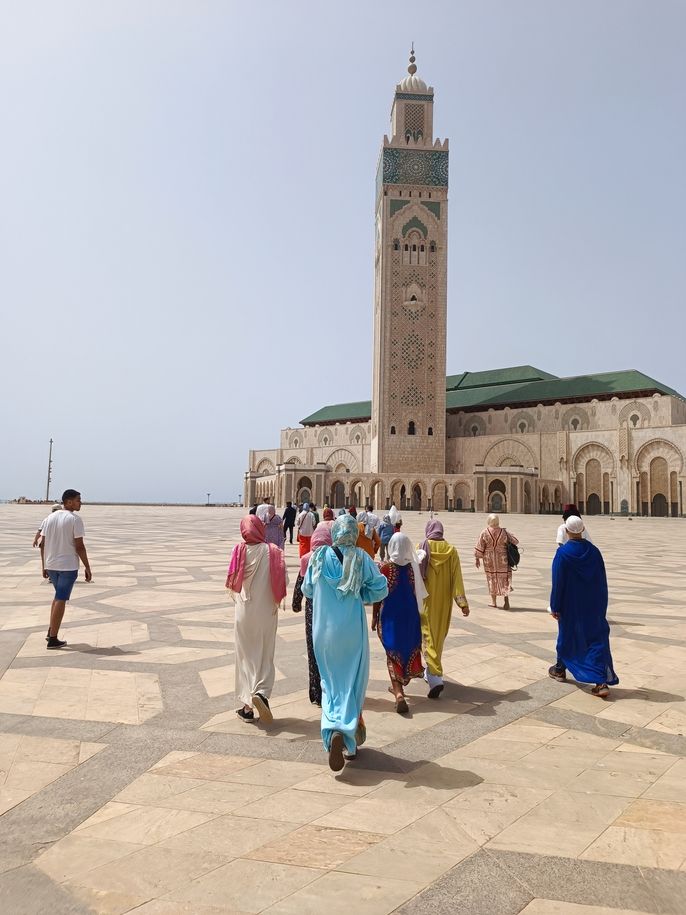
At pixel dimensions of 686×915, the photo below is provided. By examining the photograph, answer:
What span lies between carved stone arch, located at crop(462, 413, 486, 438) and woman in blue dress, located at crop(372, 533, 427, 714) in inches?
1999

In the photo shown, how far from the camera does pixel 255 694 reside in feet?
12.2

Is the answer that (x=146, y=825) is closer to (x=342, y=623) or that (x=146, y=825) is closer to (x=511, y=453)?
(x=342, y=623)

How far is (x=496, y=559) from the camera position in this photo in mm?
7609

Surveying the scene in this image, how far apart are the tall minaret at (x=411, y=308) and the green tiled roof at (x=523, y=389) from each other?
6.77m

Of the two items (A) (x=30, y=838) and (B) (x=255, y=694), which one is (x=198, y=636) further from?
(A) (x=30, y=838)

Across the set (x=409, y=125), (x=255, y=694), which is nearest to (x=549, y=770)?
(x=255, y=694)

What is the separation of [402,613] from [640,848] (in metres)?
2.12

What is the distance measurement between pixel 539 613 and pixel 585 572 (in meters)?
2.82

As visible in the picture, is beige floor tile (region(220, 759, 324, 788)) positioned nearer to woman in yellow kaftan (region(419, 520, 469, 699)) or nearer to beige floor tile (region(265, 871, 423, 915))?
beige floor tile (region(265, 871, 423, 915))

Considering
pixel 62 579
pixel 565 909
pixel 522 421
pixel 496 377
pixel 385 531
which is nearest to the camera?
pixel 565 909

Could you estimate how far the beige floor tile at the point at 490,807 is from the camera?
2506 mm

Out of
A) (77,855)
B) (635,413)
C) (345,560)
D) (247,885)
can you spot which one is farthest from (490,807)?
(635,413)

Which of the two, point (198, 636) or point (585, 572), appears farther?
point (198, 636)

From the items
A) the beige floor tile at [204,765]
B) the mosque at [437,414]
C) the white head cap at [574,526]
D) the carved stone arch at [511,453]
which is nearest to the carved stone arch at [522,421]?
the mosque at [437,414]
